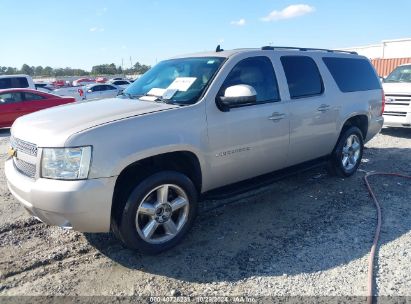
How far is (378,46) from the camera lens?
3189 centimetres

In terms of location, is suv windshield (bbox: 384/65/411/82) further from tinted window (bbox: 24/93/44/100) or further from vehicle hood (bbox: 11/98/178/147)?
tinted window (bbox: 24/93/44/100)

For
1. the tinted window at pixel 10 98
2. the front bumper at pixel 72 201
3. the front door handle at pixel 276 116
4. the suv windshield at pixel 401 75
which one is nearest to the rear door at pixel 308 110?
the front door handle at pixel 276 116

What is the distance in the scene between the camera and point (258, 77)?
4.39 meters

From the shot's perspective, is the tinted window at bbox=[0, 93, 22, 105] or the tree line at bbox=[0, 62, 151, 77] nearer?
the tinted window at bbox=[0, 93, 22, 105]

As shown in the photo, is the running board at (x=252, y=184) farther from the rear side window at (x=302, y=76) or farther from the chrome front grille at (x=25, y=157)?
the chrome front grille at (x=25, y=157)

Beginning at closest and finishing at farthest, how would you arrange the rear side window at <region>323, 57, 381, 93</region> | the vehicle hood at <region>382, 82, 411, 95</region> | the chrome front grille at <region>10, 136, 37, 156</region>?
1. the chrome front grille at <region>10, 136, 37, 156</region>
2. the rear side window at <region>323, 57, 381, 93</region>
3. the vehicle hood at <region>382, 82, 411, 95</region>

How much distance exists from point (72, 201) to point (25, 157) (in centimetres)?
76

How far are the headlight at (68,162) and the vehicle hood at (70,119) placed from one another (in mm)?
76

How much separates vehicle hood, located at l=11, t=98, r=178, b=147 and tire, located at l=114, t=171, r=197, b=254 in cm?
67

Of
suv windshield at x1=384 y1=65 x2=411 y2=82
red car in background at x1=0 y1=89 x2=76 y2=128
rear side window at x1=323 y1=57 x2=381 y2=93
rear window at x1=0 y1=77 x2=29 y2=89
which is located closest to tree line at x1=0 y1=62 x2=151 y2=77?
rear window at x1=0 y1=77 x2=29 y2=89

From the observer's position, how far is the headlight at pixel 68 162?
3.03 metres

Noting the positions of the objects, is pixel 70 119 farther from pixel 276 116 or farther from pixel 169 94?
pixel 276 116

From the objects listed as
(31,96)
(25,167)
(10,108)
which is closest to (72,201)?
(25,167)

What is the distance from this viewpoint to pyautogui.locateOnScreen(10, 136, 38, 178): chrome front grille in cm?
325
